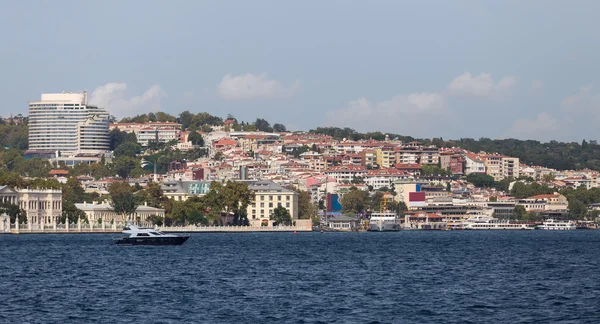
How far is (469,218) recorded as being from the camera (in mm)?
169125

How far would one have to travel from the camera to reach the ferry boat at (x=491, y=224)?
6344 inches

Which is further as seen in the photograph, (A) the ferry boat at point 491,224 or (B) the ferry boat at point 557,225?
(B) the ferry boat at point 557,225

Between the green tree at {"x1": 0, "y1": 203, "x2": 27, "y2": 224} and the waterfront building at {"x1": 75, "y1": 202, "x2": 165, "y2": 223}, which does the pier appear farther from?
the waterfront building at {"x1": 75, "y1": 202, "x2": 165, "y2": 223}

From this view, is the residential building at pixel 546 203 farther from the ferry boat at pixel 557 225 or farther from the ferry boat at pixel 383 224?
the ferry boat at pixel 383 224

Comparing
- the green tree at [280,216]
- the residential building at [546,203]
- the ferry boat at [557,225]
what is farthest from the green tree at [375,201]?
the green tree at [280,216]

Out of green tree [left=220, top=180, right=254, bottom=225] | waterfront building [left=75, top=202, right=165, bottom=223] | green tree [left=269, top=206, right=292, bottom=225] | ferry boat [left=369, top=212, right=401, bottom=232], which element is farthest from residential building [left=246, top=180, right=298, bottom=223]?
waterfront building [left=75, top=202, right=165, bottom=223]

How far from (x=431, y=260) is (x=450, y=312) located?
Answer: 1048 inches

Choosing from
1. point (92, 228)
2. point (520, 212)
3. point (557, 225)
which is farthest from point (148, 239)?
point (520, 212)

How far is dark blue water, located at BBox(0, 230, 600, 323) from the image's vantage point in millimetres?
37719

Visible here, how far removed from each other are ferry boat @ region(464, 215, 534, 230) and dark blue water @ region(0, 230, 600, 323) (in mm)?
90680

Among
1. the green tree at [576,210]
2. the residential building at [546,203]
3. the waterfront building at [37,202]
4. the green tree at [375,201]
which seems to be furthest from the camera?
the residential building at [546,203]

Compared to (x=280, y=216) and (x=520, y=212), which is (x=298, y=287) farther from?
(x=520, y=212)

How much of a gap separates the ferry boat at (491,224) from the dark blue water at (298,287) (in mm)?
90680

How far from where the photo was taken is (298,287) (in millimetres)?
46438
